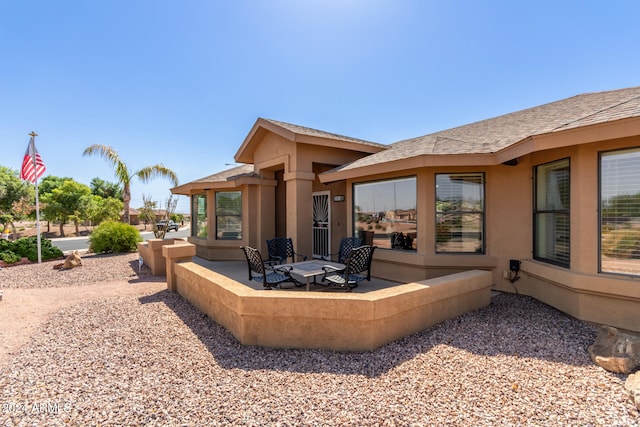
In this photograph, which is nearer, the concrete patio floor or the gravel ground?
the gravel ground

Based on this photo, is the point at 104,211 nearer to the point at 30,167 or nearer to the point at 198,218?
the point at 30,167

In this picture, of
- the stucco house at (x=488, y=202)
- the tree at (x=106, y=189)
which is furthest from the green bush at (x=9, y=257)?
the tree at (x=106, y=189)

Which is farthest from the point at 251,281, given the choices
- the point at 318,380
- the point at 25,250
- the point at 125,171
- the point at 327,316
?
the point at 125,171

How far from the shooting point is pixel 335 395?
3098 millimetres

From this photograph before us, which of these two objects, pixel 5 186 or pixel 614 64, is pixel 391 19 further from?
pixel 5 186

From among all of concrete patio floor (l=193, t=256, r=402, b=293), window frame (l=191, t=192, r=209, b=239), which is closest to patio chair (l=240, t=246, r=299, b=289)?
concrete patio floor (l=193, t=256, r=402, b=293)

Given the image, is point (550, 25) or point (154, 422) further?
point (550, 25)

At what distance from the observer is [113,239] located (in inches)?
590

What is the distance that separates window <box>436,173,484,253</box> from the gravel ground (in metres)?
2.08

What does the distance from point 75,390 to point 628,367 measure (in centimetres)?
641

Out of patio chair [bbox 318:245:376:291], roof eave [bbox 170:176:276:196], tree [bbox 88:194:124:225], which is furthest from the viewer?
tree [bbox 88:194:124:225]

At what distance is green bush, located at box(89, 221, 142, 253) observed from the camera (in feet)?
48.7

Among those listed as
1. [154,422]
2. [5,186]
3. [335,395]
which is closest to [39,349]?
[154,422]

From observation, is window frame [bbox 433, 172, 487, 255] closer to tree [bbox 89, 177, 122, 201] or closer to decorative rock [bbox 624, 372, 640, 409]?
decorative rock [bbox 624, 372, 640, 409]
